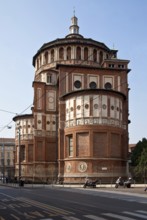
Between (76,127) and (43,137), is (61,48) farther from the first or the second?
(76,127)

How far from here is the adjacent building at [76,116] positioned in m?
58.3

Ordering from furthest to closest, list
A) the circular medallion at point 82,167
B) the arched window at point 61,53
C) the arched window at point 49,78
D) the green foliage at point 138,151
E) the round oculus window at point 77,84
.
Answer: the arched window at point 61,53, the arched window at point 49,78, the green foliage at point 138,151, the round oculus window at point 77,84, the circular medallion at point 82,167

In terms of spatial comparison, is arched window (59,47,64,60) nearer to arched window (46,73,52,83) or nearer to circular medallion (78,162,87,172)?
arched window (46,73,52,83)

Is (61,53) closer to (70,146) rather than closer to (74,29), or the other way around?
(74,29)

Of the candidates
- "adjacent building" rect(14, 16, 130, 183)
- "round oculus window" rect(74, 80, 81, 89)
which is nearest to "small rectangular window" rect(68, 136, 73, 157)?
"adjacent building" rect(14, 16, 130, 183)

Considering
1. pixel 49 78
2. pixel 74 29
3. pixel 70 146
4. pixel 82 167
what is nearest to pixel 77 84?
pixel 49 78

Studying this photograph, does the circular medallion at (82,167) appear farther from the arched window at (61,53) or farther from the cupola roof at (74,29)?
the cupola roof at (74,29)

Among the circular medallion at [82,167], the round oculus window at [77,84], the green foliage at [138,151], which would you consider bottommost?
the circular medallion at [82,167]

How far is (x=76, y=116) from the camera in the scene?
60188mm

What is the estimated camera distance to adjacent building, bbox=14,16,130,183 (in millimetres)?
58344

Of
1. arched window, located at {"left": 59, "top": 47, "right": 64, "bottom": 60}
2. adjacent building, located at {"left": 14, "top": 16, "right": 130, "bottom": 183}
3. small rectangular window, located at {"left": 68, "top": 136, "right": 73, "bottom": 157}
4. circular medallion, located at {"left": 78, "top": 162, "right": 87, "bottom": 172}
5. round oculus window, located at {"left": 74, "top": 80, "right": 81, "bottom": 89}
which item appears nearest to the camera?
circular medallion, located at {"left": 78, "top": 162, "right": 87, "bottom": 172}

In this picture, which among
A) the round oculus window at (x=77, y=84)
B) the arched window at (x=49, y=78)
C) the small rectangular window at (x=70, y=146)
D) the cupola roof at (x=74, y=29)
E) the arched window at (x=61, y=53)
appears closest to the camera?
the small rectangular window at (x=70, y=146)

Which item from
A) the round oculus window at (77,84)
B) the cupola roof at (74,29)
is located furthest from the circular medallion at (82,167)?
the cupola roof at (74,29)

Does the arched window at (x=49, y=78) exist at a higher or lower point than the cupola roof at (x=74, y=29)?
lower
